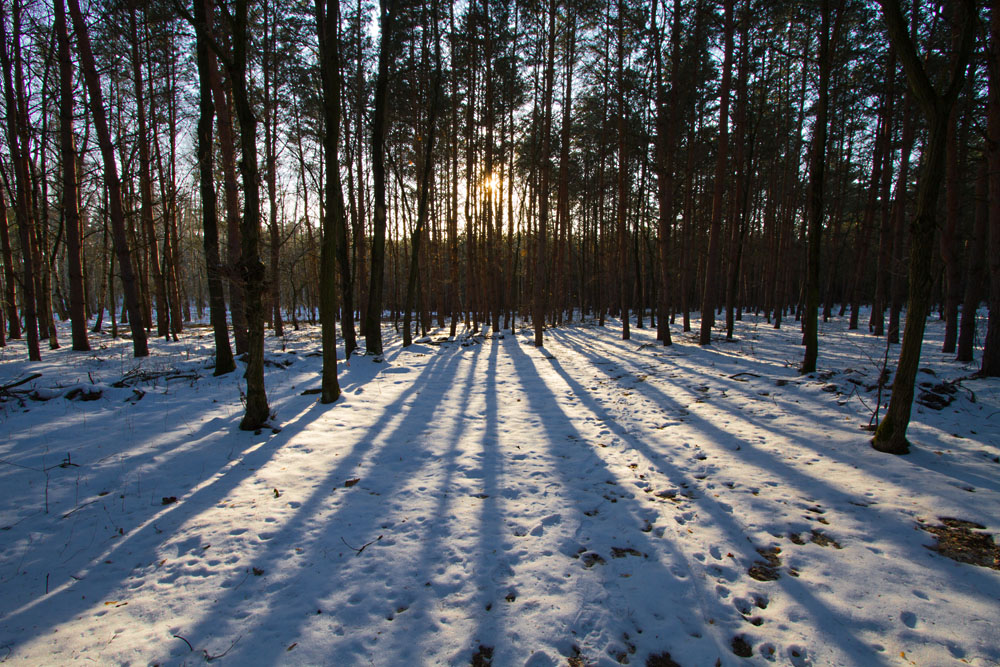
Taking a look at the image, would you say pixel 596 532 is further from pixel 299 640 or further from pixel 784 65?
pixel 784 65

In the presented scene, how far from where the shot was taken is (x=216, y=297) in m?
8.91

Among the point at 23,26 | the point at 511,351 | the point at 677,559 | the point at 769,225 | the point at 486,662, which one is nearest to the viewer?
the point at 486,662

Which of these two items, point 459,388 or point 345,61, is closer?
point 459,388

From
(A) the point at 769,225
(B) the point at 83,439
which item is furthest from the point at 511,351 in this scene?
(A) the point at 769,225

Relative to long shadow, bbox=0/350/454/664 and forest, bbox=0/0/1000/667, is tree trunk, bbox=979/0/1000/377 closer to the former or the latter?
forest, bbox=0/0/1000/667

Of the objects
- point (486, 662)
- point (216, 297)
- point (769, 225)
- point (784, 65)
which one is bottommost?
point (486, 662)

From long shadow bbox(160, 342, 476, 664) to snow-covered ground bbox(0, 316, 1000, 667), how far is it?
0.02 m

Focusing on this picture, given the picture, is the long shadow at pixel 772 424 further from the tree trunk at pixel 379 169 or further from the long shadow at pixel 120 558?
the tree trunk at pixel 379 169

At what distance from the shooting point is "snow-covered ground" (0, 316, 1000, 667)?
2166 mm

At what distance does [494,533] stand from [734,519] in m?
2.04

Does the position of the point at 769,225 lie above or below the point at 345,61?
below

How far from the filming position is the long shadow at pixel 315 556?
88.7 inches

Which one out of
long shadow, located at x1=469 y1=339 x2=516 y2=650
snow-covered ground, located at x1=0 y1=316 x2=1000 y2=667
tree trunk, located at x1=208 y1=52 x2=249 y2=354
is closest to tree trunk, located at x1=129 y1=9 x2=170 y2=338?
tree trunk, located at x1=208 y1=52 x2=249 y2=354

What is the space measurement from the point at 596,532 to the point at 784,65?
65.1ft
